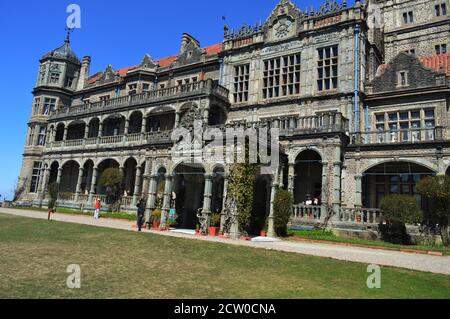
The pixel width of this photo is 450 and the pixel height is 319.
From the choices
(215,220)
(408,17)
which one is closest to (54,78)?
(215,220)

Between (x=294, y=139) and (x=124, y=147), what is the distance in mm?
17791

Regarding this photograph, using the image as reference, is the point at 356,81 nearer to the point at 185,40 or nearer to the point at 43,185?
the point at 185,40

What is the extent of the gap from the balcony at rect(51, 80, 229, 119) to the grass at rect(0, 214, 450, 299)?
58.3ft

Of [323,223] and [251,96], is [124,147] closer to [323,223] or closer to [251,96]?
[251,96]

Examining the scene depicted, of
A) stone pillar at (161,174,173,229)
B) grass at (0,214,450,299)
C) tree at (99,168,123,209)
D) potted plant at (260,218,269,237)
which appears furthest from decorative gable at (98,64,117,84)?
grass at (0,214,450,299)

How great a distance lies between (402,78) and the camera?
23.5 meters

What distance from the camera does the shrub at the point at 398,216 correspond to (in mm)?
16156

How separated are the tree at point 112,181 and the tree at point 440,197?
23635 millimetres

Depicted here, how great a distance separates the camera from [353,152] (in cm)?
2139

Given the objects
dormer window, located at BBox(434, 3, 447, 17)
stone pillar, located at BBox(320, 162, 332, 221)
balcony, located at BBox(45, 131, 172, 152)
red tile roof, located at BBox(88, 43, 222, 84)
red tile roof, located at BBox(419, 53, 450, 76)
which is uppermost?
dormer window, located at BBox(434, 3, 447, 17)

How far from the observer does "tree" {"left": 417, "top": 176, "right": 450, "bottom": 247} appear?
1639cm

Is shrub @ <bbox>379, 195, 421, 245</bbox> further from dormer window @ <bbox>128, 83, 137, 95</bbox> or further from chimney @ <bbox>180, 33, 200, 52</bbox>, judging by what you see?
dormer window @ <bbox>128, 83, 137, 95</bbox>

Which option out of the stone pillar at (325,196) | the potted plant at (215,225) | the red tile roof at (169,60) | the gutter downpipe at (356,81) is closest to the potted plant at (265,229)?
the potted plant at (215,225)
